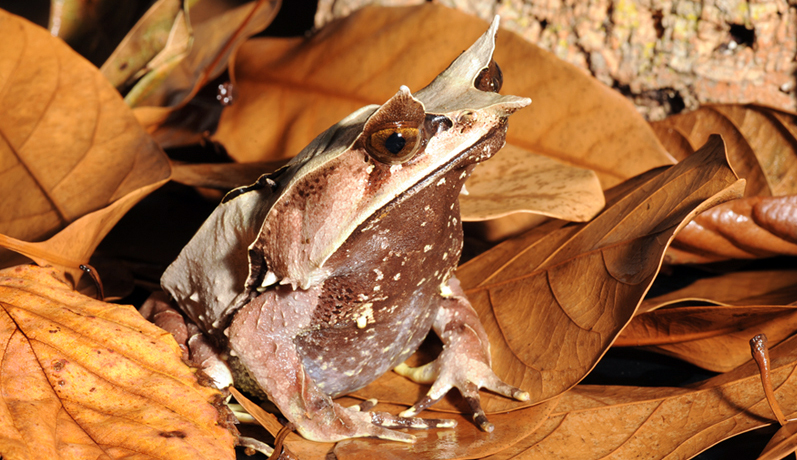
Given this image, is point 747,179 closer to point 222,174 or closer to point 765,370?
point 765,370

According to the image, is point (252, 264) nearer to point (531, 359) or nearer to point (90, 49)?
point (531, 359)

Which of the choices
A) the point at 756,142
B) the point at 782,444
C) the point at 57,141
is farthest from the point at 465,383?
the point at 57,141

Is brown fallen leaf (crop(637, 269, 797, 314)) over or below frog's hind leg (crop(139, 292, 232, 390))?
below

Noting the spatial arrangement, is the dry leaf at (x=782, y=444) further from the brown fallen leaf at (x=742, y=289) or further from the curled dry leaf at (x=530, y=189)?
the curled dry leaf at (x=530, y=189)

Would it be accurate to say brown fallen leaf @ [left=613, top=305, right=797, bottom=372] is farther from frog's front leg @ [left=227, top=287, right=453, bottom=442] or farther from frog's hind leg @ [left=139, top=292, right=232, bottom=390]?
frog's hind leg @ [left=139, top=292, right=232, bottom=390]

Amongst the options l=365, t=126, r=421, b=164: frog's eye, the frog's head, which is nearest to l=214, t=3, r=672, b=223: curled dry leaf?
the frog's head

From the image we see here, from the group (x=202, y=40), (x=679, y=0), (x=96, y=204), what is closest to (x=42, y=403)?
(x=96, y=204)
